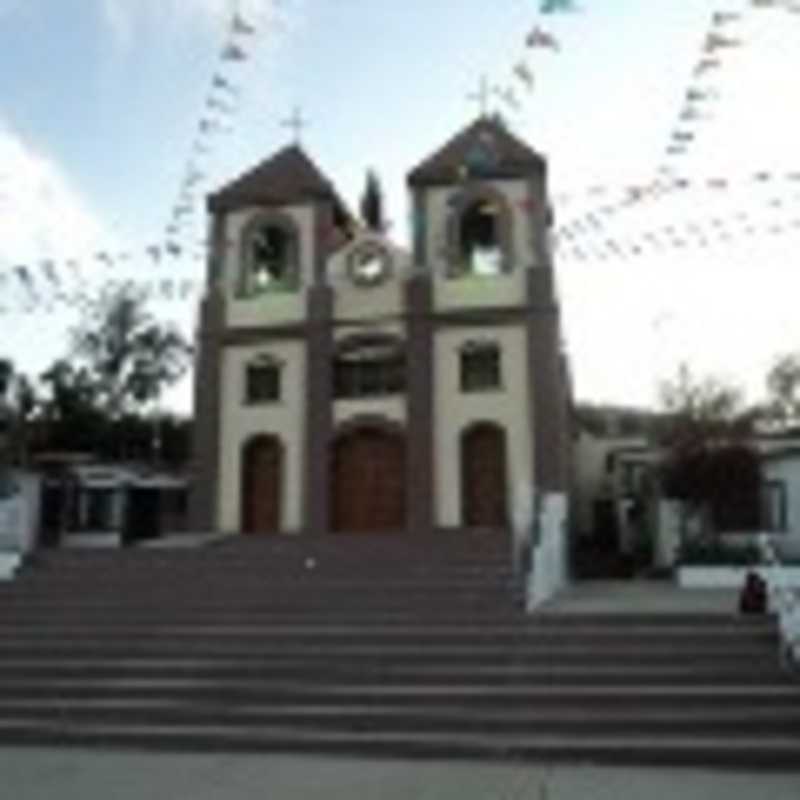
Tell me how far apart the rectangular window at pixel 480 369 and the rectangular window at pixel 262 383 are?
163 inches

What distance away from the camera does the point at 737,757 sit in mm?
8281

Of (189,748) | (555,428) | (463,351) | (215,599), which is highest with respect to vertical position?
(463,351)

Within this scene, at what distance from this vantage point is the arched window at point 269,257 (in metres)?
23.1

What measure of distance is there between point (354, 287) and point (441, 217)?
247cm

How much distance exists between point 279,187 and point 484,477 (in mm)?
8485

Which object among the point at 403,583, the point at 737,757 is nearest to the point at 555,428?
the point at 403,583

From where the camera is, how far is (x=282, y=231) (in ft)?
77.7

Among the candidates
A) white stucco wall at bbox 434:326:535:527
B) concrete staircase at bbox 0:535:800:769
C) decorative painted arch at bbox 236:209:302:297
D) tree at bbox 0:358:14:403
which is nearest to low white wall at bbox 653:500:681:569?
white stucco wall at bbox 434:326:535:527

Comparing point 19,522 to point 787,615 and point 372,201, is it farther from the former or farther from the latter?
point 372,201

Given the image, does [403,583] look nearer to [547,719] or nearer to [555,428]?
[547,719]

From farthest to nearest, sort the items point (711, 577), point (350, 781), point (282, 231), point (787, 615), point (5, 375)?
point (5, 375)
point (282, 231)
point (711, 577)
point (787, 615)
point (350, 781)

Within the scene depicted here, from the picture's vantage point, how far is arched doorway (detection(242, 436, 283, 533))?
21672mm

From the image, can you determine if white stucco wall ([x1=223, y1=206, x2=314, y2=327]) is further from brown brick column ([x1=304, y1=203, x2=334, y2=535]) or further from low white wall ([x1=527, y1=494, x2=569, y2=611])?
low white wall ([x1=527, y1=494, x2=569, y2=611])

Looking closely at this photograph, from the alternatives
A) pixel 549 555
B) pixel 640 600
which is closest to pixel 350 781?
pixel 640 600
